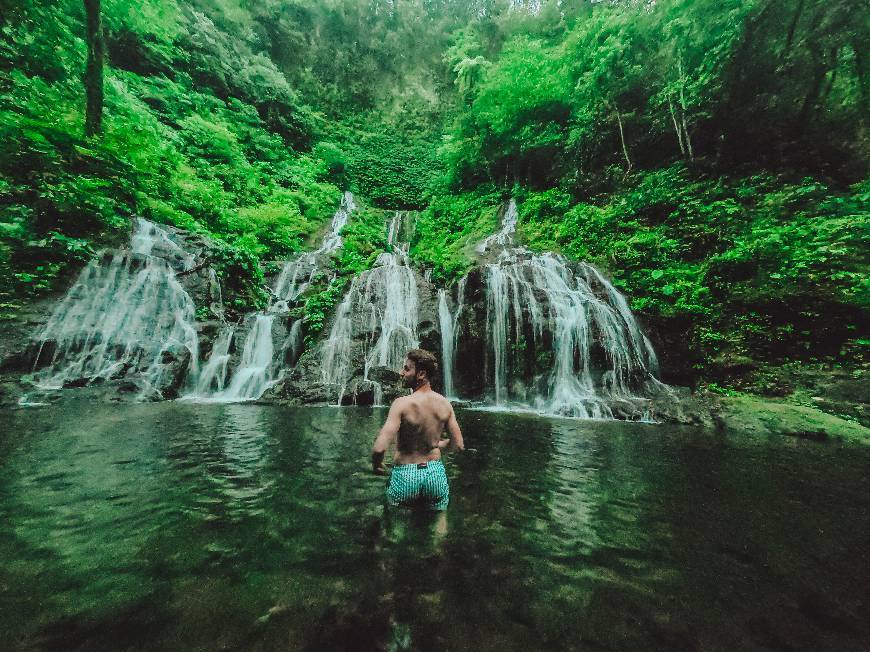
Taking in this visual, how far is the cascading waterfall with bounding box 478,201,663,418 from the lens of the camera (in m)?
10.3

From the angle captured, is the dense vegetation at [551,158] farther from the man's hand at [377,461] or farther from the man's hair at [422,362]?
the man's hand at [377,461]

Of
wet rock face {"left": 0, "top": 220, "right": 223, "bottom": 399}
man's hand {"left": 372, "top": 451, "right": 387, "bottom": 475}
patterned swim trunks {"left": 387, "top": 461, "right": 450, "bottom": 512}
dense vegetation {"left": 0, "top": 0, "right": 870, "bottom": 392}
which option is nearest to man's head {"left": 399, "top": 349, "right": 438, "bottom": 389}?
man's hand {"left": 372, "top": 451, "right": 387, "bottom": 475}

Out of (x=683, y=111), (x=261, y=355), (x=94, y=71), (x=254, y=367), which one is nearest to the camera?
(x=254, y=367)

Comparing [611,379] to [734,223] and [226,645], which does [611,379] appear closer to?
[734,223]

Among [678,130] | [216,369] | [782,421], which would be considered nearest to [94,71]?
[216,369]

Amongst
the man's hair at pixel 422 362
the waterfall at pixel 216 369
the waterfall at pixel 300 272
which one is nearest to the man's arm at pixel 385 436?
the man's hair at pixel 422 362

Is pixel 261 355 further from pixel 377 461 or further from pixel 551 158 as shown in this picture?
pixel 551 158

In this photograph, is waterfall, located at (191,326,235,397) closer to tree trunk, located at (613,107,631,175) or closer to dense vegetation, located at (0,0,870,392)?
dense vegetation, located at (0,0,870,392)

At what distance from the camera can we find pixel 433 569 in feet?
7.40

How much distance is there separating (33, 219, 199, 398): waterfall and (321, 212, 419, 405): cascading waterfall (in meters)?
4.18

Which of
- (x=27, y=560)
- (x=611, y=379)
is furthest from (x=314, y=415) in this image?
(x=611, y=379)

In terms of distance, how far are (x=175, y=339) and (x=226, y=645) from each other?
11.5 metres

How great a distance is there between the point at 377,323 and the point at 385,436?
961cm

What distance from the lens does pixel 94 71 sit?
1115 cm
